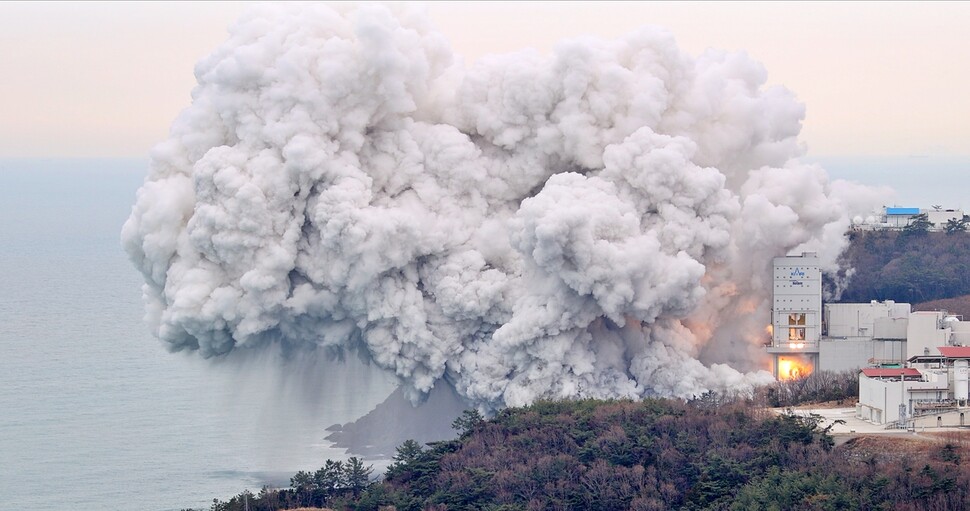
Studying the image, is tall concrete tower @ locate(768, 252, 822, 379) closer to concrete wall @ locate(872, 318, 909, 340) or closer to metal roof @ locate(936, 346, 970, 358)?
concrete wall @ locate(872, 318, 909, 340)

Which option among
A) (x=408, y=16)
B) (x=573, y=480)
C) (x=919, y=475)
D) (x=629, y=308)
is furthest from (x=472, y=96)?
(x=919, y=475)

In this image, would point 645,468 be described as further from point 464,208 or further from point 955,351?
point 464,208

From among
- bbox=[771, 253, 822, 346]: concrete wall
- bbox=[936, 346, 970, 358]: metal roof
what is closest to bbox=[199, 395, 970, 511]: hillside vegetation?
bbox=[936, 346, 970, 358]: metal roof

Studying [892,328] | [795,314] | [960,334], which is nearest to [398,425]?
[795,314]

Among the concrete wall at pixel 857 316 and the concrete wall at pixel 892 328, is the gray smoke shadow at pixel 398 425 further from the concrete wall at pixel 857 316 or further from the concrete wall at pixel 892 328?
the concrete wall at pixel 892 328

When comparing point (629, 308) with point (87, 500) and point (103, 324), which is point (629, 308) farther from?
point (103, 324)

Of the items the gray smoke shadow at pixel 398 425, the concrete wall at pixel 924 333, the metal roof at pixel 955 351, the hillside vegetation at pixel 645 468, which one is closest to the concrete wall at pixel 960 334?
the concrete wall at pixel 924 333
